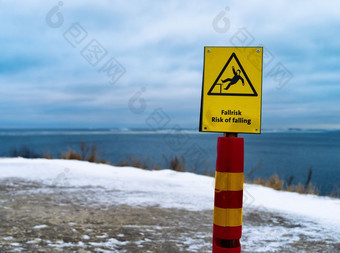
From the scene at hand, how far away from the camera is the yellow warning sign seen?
7.33ft

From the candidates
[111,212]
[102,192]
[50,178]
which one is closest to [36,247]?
[111,212]

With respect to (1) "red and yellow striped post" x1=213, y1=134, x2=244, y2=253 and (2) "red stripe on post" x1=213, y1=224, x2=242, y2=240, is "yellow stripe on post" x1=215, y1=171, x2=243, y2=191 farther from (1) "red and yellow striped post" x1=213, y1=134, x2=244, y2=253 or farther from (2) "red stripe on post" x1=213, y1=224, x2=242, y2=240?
(2) "red stripe on post" x1=213, y1=224, x2=242, y2=240

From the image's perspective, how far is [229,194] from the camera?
86.4 inches

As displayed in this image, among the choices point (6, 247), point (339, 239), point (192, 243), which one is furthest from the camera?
point (339, 239)

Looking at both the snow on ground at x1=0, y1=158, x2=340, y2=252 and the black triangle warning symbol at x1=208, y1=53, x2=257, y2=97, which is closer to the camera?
the black triangle warning symbol at x1=208, y1=53, x2=257, y2=97

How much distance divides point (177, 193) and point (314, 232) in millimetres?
2754

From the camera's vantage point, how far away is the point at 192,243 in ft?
11.5

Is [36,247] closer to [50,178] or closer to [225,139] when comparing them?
[225,139]

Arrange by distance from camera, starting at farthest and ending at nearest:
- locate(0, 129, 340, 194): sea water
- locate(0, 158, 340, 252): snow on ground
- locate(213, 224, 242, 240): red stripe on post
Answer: locate(0, 129, 340, 194): sea water → locate(0, 158, 340, 252): snow on ground → locate(213, 224, 242, 240): red stripe on post

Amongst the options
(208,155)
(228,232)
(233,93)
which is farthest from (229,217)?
(208,155)

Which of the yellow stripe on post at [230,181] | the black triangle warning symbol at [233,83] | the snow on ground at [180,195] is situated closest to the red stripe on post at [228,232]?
the yellow stripe on post at [230,181]

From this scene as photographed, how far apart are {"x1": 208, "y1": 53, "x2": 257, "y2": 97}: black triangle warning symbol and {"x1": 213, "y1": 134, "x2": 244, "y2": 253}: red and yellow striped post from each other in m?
0.32

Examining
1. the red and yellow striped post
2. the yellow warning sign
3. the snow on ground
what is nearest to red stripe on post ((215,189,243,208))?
the red and yellow striped post

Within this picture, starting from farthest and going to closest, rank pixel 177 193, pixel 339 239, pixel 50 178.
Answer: pixel 50 178
pixel 177 193
pixel 339 239
